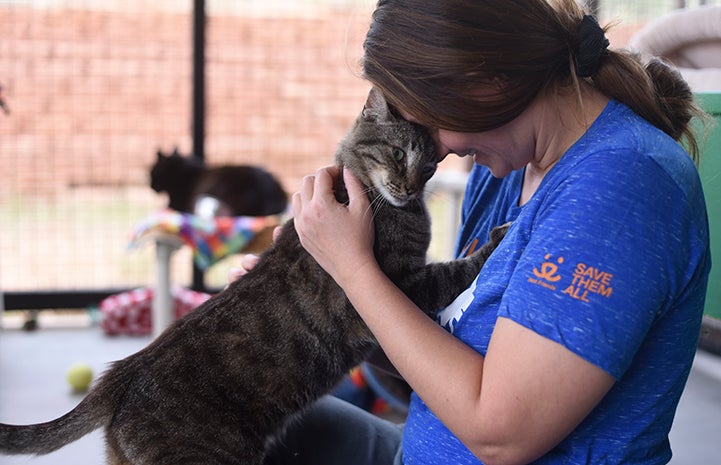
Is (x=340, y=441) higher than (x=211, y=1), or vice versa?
(x=211, y=1)

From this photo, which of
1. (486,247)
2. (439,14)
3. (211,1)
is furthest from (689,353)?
(211,1)

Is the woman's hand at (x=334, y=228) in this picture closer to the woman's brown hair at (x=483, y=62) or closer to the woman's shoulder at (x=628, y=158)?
the woman's brown hair at (x=483, y=62)

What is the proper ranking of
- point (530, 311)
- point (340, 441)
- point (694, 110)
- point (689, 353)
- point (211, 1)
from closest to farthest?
point (530, 311) → point (689, 353) → point (694, 110) → point (340, 441) → point (211, 1)

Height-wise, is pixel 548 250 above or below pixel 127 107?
above

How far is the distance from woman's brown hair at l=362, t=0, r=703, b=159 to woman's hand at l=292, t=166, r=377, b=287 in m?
0.22

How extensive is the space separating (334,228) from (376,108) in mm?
371

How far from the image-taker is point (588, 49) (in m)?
1.10

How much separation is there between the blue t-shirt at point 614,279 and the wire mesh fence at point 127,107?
3.03 meters

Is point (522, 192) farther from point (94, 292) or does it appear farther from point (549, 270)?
point (94, 292)

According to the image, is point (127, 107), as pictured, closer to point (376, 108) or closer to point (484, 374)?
point (376, 108)

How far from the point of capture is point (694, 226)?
980mm

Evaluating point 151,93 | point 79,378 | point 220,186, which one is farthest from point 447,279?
point 151,93

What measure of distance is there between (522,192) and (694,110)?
310 millimetres

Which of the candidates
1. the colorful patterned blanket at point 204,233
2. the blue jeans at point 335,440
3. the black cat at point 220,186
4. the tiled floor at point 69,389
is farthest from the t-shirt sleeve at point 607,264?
the black cat at point 220,186
